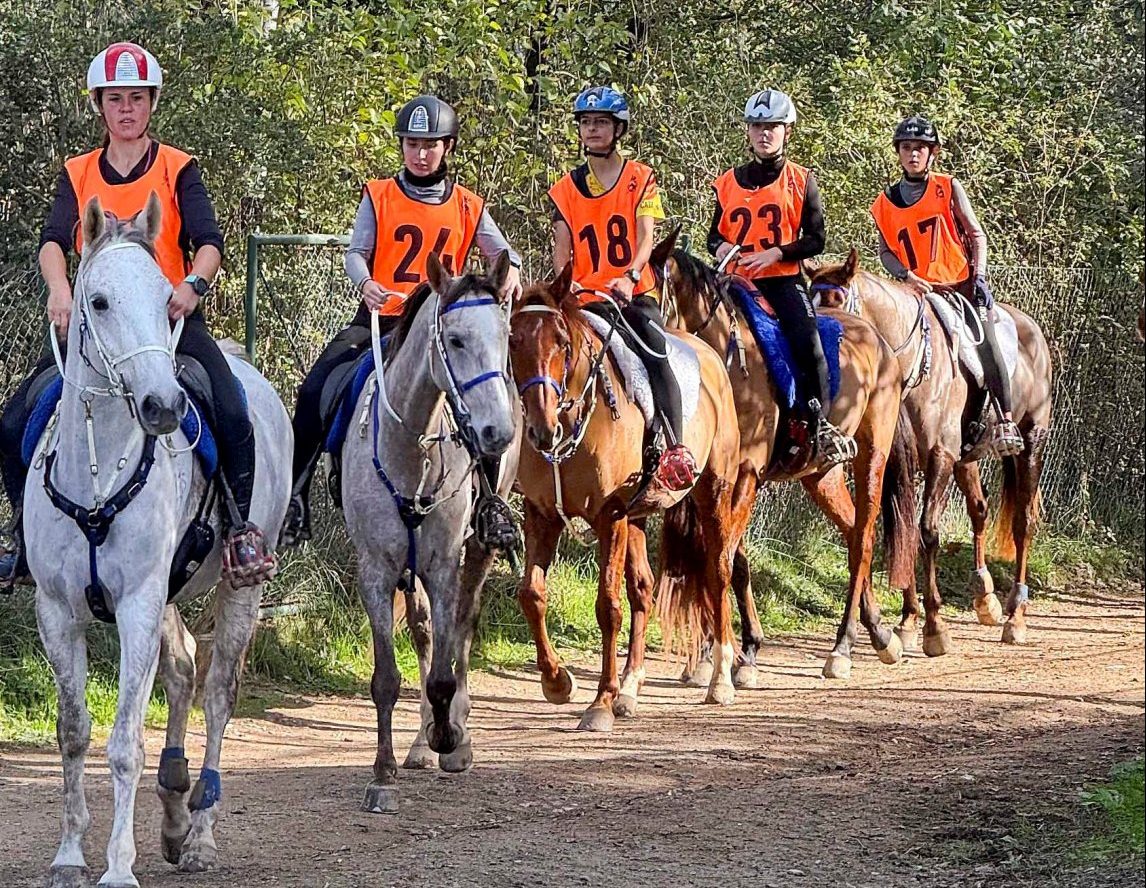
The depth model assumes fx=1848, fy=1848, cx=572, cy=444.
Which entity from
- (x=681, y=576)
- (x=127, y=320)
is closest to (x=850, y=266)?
(x=681, y=576)

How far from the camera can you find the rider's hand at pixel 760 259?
1097 centimetres

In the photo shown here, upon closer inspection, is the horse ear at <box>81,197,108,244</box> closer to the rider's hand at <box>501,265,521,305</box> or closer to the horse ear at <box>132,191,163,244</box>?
the horse ear at <box>132,191,163,244</box>

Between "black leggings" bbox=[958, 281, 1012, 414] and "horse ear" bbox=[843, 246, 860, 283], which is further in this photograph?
"black leggings" bbox=[958, 281, 1012, 414]

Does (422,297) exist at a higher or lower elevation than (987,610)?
higher

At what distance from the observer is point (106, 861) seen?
6.63 m

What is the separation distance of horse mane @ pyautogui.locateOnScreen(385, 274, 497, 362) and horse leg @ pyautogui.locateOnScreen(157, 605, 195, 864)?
1.49 metres

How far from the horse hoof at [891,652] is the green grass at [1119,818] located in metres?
4.91

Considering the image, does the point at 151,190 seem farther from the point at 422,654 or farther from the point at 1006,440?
the point at 1006,440

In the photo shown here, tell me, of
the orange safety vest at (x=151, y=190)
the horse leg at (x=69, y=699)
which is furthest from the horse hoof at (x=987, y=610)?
the horse leg at (x=69, y=699)

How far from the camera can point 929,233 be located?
1318 cm

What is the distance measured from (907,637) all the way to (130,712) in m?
7.28

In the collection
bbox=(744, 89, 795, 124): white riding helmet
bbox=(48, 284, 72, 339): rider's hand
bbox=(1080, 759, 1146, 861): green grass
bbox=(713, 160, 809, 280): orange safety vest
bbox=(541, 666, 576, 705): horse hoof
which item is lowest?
bbox=(541, 666, 576, 705): horse hoof

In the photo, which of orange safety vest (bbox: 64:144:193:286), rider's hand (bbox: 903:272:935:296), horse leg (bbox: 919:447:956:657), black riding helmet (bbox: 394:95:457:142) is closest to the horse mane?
black riding helmet (bbox: 394:95:457:142)

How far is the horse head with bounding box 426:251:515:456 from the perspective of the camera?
7.23 metres
